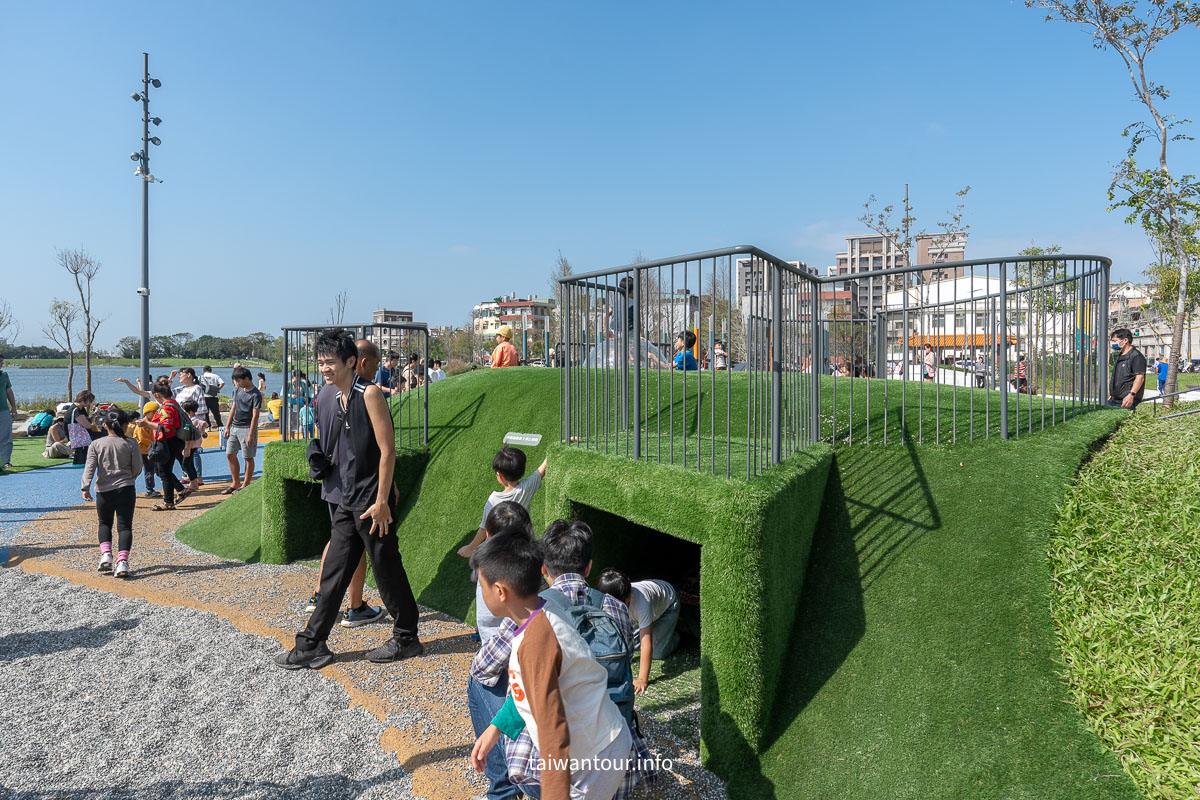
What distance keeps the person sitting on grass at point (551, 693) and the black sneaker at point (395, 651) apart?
2.32 m

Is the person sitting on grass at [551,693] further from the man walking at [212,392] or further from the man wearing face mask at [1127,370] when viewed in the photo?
the man walking at [212,392]

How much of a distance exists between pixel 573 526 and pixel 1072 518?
9.30 ft

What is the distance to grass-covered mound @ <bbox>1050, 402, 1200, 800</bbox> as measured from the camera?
2.78 metres

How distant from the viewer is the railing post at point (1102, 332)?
5410mm

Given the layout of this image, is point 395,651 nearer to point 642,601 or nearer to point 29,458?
point 642,601

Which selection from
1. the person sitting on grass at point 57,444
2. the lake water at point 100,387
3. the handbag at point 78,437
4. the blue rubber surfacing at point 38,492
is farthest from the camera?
the lake water at point 100,387

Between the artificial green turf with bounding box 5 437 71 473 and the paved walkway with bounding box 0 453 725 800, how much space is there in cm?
433

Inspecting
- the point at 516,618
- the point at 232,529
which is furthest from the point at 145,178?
the point at 516,618

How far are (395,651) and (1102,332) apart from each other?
610cm

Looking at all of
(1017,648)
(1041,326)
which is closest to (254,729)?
(1017,648)

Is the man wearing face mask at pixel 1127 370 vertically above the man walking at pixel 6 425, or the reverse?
the man wearing face mask at pixel 1127 370

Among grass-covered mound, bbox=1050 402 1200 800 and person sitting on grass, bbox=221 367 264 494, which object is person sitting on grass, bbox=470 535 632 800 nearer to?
grass-covered mound, bbox=1050 402 1200 800

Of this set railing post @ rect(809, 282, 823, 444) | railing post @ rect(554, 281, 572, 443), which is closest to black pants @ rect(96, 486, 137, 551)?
railing post @ rect(554, 281, 572, 443)

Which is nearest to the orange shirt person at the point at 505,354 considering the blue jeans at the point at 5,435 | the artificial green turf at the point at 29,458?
the blue jeans at the point at 5,435
